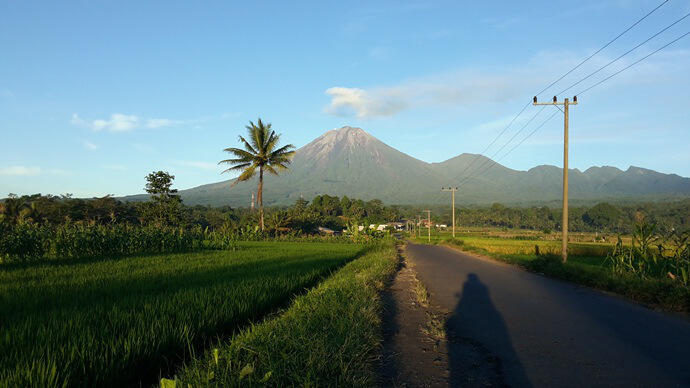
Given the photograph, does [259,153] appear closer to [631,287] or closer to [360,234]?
[360,234]

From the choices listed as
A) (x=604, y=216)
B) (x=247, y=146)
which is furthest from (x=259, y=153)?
(x=604, y=216)

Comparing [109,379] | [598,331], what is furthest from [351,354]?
[598,331]

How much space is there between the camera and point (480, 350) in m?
4.59

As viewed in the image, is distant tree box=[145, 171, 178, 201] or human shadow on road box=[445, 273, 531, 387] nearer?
human shadow on road box=[445, 273, 531, 387]

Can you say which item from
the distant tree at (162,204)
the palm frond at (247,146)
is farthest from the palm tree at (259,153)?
the distant tree at (162,204)

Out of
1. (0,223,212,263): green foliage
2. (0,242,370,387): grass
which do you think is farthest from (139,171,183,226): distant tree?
(0,242,370,387): grass

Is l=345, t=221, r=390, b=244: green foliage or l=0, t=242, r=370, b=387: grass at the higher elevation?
l=0, t=242, r=370, b=387: grass

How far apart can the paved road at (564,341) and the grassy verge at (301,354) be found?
1.07m

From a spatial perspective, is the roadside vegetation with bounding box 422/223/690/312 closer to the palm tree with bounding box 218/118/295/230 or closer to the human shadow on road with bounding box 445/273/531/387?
the human shadow on road with bounding box 445/273/531/387

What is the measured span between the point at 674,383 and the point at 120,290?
743 centimetres

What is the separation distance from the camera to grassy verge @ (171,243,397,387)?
2.88 metres

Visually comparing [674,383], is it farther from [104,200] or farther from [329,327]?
[104,200]

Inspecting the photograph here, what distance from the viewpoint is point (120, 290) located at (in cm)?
649

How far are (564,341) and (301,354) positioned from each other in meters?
3.53
